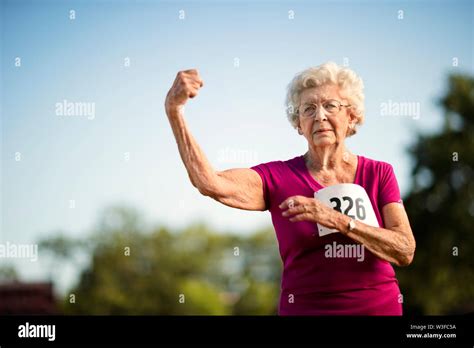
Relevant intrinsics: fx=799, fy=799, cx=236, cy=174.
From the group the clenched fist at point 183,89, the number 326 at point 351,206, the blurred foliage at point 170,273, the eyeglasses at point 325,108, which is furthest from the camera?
the blurred foliage at point 170,273

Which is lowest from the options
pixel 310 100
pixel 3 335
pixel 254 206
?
pixel 3 335

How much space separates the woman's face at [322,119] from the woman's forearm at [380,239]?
0.47m

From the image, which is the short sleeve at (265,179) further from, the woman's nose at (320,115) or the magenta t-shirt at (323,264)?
the woman's nose at (320,115)

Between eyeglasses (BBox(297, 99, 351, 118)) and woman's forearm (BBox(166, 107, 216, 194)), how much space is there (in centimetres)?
66

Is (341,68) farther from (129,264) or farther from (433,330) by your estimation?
(129,264)

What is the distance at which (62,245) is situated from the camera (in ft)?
50.9

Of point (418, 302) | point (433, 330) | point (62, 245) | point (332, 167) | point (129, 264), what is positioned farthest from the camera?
point (129, 264)

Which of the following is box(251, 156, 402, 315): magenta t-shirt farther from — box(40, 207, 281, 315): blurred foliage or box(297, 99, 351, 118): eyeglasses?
box(40, 207, 281, 315): blurred foliage

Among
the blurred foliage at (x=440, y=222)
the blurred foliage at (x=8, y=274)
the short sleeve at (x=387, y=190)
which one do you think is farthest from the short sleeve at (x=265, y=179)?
the blurred foliage at (x=440, y=222)

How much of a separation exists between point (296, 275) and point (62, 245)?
12.1 metres

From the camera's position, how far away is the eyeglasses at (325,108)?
167 inches

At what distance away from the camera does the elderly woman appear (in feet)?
13.0

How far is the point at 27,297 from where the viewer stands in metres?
11.0

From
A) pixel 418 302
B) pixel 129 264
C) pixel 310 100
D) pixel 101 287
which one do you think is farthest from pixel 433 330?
pixel 129 264
